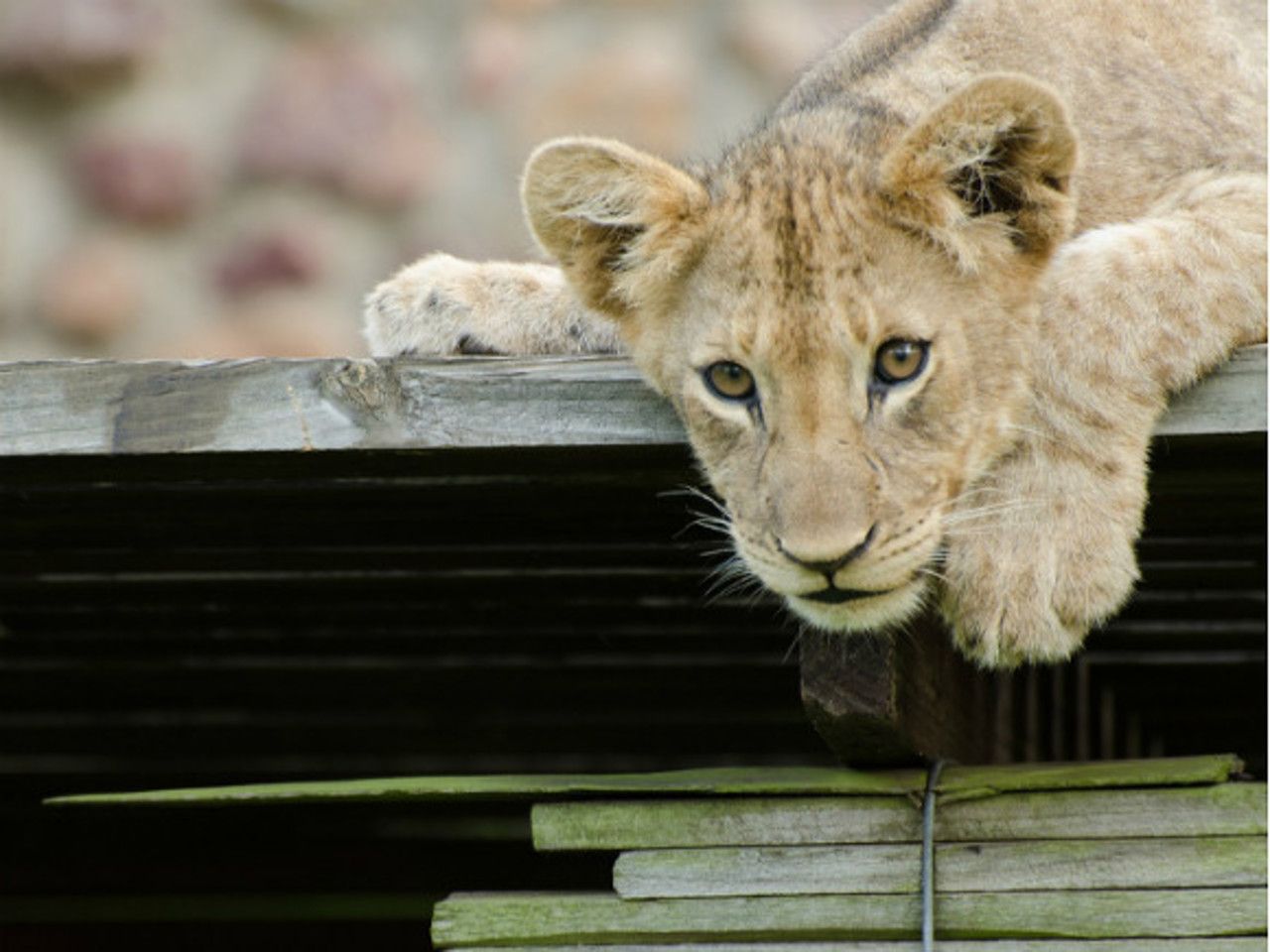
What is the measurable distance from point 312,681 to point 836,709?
1881 millimetres

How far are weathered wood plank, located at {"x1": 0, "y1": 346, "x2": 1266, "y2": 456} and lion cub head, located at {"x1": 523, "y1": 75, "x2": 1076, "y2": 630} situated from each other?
6.8 inches

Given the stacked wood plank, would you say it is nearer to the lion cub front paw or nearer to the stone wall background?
the lion cub front paw

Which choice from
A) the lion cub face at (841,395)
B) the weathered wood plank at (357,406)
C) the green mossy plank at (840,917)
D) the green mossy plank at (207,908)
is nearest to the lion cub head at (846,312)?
the lion cub face at (841,395)

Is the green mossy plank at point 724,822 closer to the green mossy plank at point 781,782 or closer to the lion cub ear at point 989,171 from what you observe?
the green mossy plank at point 781,782

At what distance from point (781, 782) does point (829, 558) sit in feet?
1.19

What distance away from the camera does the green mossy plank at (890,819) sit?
3.23 meters

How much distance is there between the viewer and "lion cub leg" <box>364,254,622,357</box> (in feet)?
13.4

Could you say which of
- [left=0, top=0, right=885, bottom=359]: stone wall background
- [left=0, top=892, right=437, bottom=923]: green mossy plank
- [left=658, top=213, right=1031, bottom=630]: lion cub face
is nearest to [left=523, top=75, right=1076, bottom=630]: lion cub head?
[left=658, top=213, right=1031, bottom=630]: lion cub face

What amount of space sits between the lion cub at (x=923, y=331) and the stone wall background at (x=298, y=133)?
3.18 meters

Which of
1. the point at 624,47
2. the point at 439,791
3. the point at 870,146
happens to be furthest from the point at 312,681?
the point at 624,47

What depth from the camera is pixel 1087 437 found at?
3320mm

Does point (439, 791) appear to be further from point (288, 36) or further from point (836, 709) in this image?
point (288, 36)

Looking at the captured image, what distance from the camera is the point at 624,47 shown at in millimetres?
6965

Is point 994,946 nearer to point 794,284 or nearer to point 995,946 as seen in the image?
point 995,946
